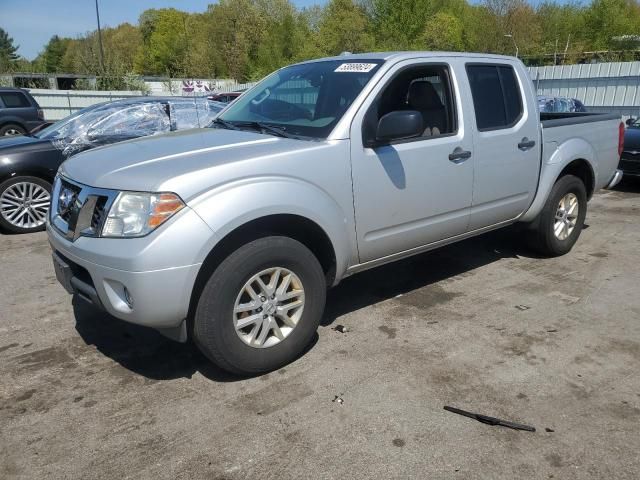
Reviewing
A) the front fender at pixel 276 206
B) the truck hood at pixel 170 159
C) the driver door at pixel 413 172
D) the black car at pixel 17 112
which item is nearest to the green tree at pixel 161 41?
the black car at pixel 17 112

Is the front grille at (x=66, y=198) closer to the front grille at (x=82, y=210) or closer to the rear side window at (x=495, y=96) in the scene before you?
the front grille at (x=82, y=210)

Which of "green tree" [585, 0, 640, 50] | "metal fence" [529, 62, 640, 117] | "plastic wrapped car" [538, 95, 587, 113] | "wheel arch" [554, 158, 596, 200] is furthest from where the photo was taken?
"green tree" [585, 0, 640, 50]

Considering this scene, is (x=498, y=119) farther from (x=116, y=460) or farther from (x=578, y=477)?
(x=116, y=460)

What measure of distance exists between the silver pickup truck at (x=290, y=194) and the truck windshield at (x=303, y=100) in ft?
0.05

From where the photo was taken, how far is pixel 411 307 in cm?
424

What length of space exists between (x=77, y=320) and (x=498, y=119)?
3708 mm

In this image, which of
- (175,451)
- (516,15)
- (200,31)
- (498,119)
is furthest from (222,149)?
(200,31)

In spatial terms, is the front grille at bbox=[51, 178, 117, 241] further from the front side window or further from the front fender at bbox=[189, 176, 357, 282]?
the front side window

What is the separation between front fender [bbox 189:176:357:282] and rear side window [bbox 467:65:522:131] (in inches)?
62.9

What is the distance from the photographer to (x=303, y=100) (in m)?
3.89

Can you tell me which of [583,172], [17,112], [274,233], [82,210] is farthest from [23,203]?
[17,112]

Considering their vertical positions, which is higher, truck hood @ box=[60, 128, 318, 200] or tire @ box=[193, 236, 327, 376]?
truck hood @ box=[60, 128, 318, 200]

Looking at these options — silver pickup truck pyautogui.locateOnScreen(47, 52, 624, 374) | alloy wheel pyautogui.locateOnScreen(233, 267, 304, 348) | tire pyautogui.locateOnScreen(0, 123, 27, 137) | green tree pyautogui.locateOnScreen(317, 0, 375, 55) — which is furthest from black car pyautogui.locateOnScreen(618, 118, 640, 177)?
green tree pyautogui.locateOnScreen(317, 0, 375, 55)

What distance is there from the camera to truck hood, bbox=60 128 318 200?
9.15ft
